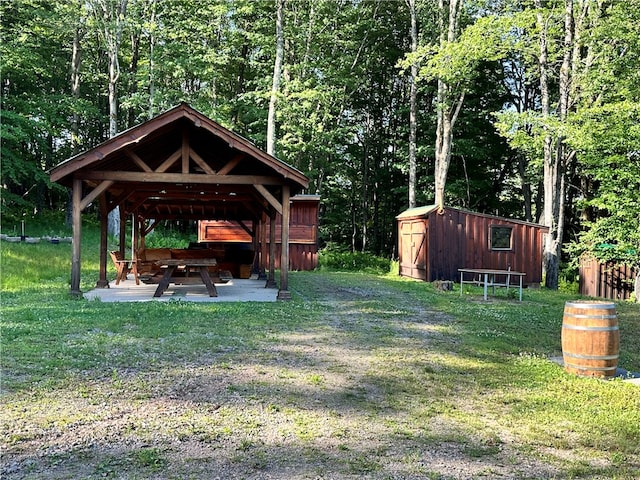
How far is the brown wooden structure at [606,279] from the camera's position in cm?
1809

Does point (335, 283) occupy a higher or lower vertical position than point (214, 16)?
lower

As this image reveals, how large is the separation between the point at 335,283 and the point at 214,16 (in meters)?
16.4

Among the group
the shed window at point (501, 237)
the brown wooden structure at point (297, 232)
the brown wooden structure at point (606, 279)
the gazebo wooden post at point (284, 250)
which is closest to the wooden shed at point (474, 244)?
the shed window at point (501, 237)

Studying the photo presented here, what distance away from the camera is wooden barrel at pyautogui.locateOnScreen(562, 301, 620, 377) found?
5.72m

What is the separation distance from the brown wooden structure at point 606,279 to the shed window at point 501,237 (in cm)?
312

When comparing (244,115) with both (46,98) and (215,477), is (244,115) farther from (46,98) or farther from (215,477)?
(215,477)

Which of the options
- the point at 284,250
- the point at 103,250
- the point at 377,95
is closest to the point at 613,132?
the point at 284,250

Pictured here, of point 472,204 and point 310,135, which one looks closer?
point 310,135

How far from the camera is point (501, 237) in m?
17.9

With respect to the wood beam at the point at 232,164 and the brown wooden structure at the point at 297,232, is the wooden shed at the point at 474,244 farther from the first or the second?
the wood beam at the point at 232,164

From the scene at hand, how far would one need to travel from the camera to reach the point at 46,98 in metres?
24.9

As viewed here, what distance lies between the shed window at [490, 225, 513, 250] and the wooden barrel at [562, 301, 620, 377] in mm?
12060

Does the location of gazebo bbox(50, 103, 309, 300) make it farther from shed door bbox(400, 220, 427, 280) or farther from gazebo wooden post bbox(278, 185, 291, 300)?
shed door bbox(400, 220, 427, 280)

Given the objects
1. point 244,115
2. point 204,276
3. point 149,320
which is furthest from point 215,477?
point 244,115
